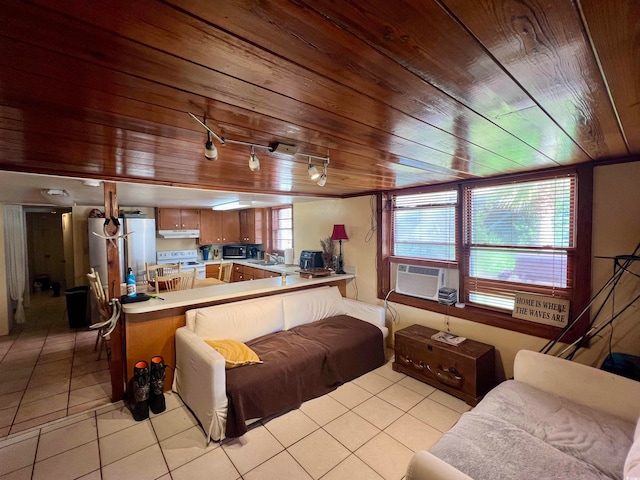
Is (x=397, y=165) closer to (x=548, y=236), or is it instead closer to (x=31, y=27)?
(x=548, y=236)

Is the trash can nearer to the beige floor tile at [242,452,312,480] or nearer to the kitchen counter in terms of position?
the kitchen counter

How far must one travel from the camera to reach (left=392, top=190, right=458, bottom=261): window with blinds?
3.33m

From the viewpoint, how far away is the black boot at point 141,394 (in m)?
2.40

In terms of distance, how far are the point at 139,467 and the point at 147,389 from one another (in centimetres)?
63

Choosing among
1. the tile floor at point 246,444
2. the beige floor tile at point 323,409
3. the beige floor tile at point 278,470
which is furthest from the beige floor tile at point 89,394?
the beige floor tile at point 323,409

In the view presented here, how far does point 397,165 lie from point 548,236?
61.8 inches

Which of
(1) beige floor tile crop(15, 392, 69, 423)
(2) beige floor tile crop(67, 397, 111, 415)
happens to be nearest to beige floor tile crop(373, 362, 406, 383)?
(2) beige floor tile crop(67, 397, 111, 415)

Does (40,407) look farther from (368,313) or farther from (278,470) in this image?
(368,313)

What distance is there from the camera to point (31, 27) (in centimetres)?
71

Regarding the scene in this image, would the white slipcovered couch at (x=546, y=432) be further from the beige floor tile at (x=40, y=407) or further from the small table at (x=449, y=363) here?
the beige floor tile at (x=40, y=407)

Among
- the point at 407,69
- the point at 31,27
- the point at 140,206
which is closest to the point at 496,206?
the point at 407,69

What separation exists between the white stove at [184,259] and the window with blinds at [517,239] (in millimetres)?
4753

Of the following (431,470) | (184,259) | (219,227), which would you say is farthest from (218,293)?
(219,227)

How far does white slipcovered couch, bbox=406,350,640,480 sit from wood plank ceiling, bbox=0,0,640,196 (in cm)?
157
